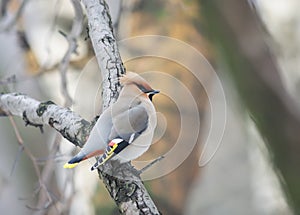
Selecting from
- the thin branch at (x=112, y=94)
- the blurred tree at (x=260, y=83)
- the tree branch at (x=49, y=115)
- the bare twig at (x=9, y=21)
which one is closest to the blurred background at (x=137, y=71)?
the bare twig at (x=9, y=21)

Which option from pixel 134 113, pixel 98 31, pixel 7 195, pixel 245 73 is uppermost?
pixel 7 195

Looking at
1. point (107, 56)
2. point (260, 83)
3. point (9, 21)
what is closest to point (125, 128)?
point (107, 56)

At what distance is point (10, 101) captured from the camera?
1.63 m

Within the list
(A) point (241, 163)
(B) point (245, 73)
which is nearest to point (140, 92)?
(B) point (245, 73)

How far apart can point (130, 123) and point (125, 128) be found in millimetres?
22

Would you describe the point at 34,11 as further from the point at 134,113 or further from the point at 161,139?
the point at 134,113

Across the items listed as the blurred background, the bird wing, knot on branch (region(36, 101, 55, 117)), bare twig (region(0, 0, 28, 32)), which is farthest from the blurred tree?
bare twig (region(0, 0, 28, 32))

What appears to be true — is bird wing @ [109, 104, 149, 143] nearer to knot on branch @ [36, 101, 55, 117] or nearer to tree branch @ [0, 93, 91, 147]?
tree branch @ [0, 93, 91, 147]

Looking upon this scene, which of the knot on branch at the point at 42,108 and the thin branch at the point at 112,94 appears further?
the knot on branch at the point at 42,108

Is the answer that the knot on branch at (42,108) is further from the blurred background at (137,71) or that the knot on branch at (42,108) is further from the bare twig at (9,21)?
the bare twig at (9,21)

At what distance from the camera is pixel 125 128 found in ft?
4.43

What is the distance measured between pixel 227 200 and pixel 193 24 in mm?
2968

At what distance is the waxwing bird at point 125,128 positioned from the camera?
1.27 meters

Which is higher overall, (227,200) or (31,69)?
(31,69)
